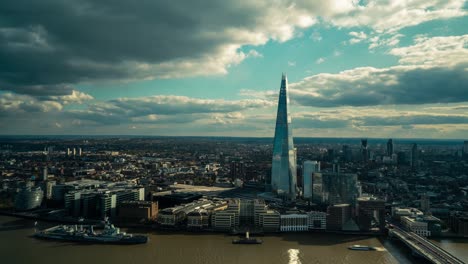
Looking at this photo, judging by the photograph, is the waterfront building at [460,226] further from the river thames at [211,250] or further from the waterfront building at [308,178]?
the waterfront building at [308,178]

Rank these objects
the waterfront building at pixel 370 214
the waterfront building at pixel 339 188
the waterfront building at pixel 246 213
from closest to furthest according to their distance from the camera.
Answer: the waterfront building at pixel 370 214
the waterfront building at pixel 246 213
the waterfront building at pixel 339 188

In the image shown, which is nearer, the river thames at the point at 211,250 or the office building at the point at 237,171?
the river thames at the point at 211,250

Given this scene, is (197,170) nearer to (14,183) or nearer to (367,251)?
(14,183)

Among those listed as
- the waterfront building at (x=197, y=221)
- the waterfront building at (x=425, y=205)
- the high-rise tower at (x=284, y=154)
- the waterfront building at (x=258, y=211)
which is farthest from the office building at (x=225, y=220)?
the waterfront building at (x=425, y=205)

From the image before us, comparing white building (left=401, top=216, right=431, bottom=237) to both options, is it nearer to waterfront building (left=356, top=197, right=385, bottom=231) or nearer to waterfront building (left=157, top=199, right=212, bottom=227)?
waterfront building (left=356, top=197, right=385, bottom=231)

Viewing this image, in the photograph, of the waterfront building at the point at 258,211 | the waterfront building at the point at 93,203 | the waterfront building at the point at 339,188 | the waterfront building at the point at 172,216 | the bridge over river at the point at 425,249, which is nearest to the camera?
the bridge over river at the point at 425,249

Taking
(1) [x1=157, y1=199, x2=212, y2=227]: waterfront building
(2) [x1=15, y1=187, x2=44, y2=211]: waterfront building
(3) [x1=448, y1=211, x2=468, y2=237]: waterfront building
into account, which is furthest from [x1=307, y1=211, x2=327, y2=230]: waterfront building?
(2) [x1=15, y1=187, x2=44, y2=211]: waterfront building

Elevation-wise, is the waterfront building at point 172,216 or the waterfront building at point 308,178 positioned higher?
the waterfront building at point 308,178

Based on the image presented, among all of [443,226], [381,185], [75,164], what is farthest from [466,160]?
[75,164]
